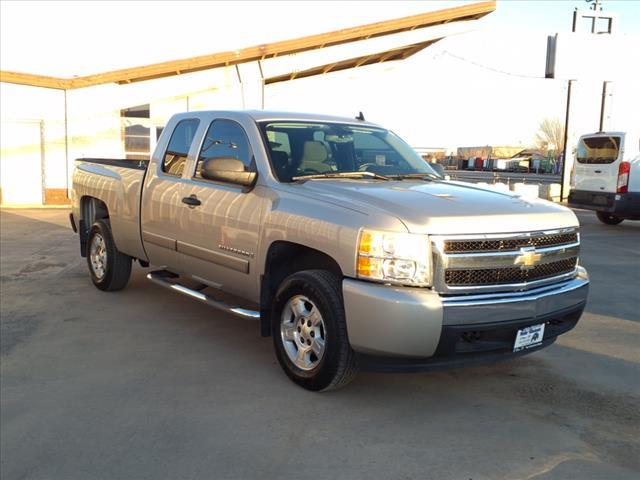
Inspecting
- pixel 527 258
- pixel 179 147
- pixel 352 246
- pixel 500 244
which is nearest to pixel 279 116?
pixel 179 147

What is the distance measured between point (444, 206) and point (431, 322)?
79cm

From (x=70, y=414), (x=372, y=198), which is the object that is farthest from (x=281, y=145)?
(x=70, y=414)

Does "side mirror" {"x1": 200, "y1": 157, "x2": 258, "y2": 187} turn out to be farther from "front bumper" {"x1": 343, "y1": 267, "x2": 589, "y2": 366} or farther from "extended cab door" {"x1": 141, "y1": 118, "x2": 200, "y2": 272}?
"front bumper" {"x1": 343, "y1": 267, "x2": 589, "y2": 366}

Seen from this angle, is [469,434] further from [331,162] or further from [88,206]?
[88,206]

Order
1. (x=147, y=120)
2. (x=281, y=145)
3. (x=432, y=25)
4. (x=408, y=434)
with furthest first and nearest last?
1. (x=432, y=25)
2. (x=147, y=120)
3. (x=281, y=145)
4. (x=408, y=434)

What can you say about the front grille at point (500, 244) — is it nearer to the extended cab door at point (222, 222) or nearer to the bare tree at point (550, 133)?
the extended cab door at point (222, 222)

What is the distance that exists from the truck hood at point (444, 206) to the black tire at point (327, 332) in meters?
0.55

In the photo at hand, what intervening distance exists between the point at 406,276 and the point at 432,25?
19431mm

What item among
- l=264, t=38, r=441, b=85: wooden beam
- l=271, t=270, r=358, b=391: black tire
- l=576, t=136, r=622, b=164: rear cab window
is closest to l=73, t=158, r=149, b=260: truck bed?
l=271, t=270, r=358, b=391: black tire

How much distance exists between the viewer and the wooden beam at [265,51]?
54.5 feet

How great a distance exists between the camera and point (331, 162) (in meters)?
5.13

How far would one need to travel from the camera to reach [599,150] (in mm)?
14867

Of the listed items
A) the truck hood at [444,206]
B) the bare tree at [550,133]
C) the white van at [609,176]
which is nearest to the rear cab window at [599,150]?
the white van at [609,176]

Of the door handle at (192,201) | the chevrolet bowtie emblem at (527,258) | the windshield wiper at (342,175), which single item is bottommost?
the chevrolet bowtie emblem at (527,258)
